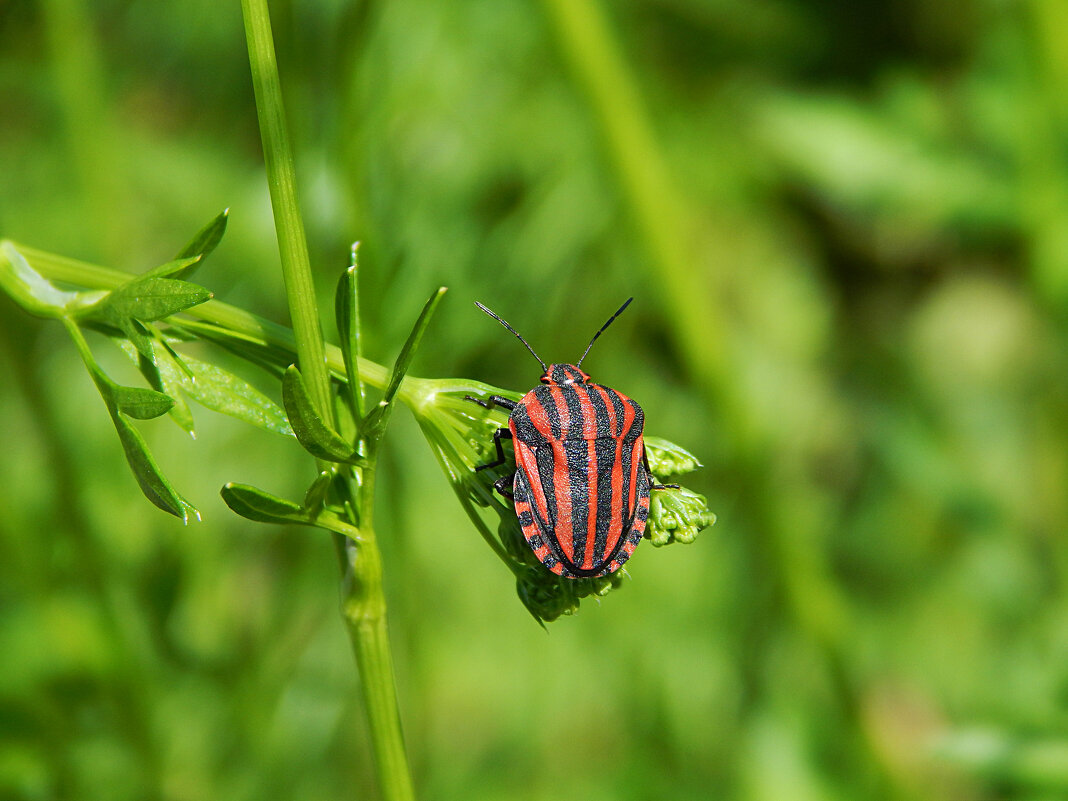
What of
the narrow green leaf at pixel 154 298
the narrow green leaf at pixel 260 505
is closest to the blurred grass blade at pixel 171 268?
the narrow green leaf at pixel 154 298

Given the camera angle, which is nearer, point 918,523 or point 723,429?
point 723,429

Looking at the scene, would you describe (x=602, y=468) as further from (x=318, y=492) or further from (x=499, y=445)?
(x=318, y=492)

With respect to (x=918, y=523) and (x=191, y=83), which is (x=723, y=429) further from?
(x=191, y=83)

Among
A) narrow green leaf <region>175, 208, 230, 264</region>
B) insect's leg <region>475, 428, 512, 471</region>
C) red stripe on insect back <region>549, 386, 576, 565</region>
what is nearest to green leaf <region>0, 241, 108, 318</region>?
narrow green leaf <region>175, 208, 230, 264</region>

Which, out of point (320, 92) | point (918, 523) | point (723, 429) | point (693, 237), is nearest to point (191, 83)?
point (320, 92)

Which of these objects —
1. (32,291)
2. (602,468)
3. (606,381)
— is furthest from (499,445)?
(606,381)

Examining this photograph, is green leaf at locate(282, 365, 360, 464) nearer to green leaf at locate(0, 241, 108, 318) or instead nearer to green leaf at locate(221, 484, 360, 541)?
green leaf at locate(221, 484, 360, 541)
